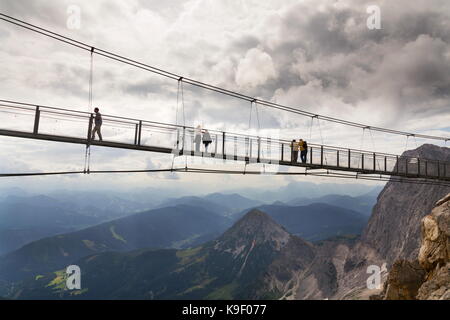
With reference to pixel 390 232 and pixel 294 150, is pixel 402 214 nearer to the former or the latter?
pixel 390 232

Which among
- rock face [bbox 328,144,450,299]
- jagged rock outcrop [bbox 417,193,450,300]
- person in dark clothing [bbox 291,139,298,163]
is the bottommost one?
Answer: rock face [bbox 328,144,450,299]

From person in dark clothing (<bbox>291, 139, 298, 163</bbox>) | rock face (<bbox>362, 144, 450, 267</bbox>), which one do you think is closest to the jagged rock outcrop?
person in dark clothing (<bbox>291, 139, 298, 163</bbox>)

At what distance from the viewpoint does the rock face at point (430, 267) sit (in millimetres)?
14070

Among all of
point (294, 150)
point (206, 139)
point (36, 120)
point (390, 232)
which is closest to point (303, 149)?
point (294, 150)

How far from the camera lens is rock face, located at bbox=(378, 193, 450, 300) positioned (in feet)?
46.2

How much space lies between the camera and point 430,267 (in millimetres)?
20797

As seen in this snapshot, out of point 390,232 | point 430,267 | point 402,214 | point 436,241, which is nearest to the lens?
point 436,241

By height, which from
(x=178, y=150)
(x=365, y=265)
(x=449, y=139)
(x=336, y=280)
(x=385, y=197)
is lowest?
(x=336, y=280)

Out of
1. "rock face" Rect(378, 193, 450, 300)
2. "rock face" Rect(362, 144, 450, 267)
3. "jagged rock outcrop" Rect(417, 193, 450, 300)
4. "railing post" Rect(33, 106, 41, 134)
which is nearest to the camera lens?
"railing post" Rect(33, 106, 41, 134)

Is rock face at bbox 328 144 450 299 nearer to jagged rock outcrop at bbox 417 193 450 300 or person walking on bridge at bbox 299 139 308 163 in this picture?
jagged rock outcrop at bbox 417 193 450 300
